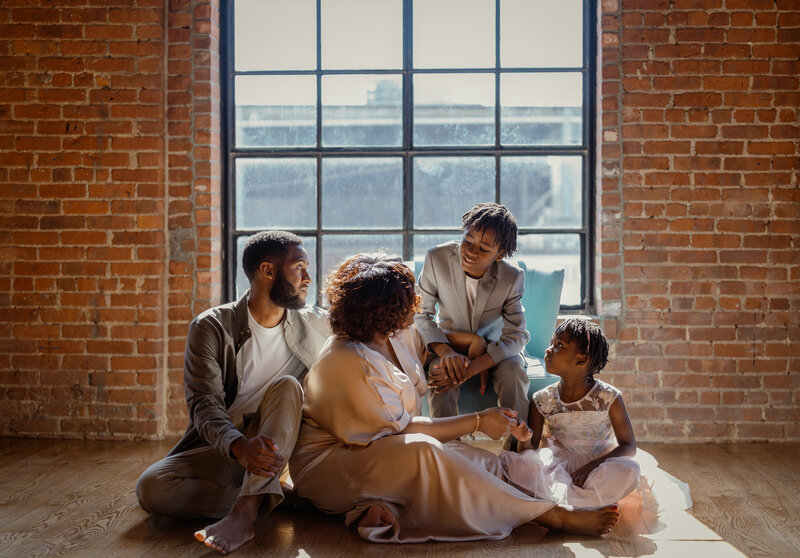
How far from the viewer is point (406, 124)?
4414 mm

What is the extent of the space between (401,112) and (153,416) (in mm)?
2065

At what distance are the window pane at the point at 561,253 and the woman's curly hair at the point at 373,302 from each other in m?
1.68

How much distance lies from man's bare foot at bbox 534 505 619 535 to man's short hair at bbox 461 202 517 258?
3.84 feet

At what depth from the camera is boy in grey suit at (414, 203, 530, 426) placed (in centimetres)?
334

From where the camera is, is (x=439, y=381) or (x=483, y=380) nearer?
(x=439, y=381)

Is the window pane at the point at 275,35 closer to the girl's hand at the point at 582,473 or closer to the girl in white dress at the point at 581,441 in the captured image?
the girl in white dress at the point at 581,441

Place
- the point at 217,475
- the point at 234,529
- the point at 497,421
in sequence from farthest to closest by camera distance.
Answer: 1. the point at 217,475
2. the point at 497,421
3. the point at 234,529

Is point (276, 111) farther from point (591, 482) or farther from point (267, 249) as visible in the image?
point (591, 482)

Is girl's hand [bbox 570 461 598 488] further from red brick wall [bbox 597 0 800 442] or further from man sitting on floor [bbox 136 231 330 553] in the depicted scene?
red brick wall [bbox 597 0 800 442]

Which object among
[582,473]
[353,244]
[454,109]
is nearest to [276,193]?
[353,244]

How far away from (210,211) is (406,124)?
1.14 meters

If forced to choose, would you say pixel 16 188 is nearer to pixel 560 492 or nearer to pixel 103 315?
pixel 103 315

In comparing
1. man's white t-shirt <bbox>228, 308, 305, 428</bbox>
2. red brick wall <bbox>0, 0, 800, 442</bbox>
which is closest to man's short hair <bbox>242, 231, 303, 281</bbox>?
man's white t-shirt <bbox>228, 308, 305, 428</bbox>

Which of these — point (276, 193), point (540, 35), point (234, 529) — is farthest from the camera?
point (276, 193)
